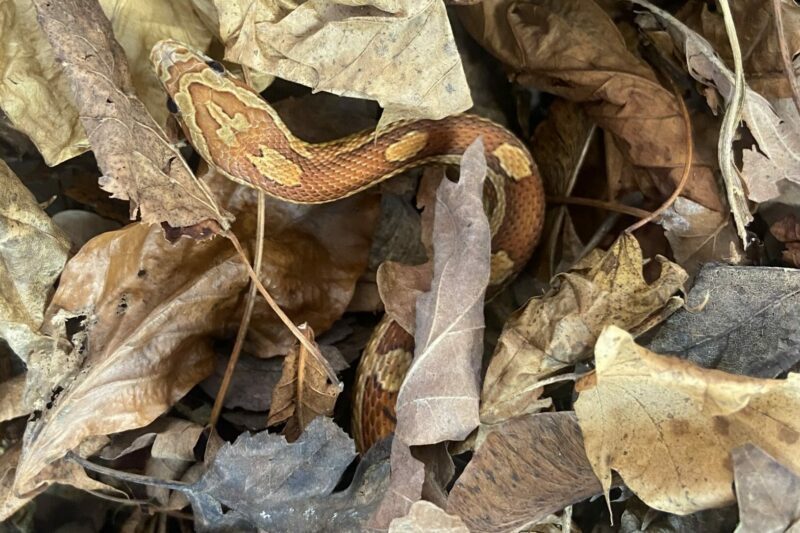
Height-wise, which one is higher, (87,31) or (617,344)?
(87,31)

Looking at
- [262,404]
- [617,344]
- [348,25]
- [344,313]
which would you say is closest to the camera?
[617,344]

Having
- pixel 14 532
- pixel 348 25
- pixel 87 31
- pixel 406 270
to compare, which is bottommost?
pixel 14 532

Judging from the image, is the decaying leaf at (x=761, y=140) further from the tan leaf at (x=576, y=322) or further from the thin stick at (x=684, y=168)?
the tan leaf at (x=576, y=322)

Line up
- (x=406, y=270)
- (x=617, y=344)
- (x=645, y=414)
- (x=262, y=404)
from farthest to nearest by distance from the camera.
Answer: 1. (x=262, y=404)
2. (x=406, y=270)
3. (x=645, y=414)
4. (x=617, y=344)

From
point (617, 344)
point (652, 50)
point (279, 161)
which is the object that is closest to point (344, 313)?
point (279, 161)

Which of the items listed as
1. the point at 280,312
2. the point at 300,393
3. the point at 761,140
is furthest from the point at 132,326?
the point at 761,140

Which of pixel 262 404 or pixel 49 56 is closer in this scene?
pixel 49 56

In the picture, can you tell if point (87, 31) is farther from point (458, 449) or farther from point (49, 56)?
point (458, 449)

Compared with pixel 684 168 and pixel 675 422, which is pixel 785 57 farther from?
pixel 675 422
